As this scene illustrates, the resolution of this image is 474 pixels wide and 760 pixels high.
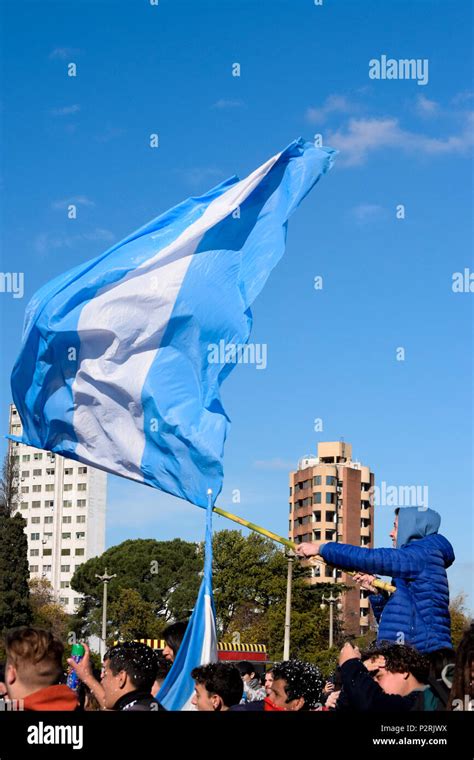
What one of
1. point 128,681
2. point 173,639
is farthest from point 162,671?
point 128,681

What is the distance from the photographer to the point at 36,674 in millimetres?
5637

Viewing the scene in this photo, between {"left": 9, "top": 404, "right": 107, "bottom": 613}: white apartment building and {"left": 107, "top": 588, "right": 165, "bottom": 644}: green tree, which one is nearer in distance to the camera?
{"left": 107, "top": 588, "right": 165, "bottom": 644}: green tree

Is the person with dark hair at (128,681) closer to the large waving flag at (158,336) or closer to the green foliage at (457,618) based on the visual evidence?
the large waving flag at (158,336)

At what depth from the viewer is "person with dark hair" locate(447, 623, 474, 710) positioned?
531 cm

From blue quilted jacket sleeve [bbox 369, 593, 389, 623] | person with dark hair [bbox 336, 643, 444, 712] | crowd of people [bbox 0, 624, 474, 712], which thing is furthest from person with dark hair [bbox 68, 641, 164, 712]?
blue quilted jacket sleeve [bbox 369, 593, 389, 623]

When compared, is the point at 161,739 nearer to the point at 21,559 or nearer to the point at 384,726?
the point at 384,726

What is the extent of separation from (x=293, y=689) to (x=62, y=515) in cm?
12812

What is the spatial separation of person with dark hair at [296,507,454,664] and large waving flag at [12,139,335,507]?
2834mm

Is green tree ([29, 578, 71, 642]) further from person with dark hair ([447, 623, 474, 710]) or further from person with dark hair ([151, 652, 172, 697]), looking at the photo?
person with dark hair ([447, 623, 474, 710])

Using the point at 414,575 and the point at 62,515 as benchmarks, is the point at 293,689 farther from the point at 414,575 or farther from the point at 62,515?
the point at 62,515

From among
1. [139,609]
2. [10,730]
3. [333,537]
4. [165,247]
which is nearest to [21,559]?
[139,609]

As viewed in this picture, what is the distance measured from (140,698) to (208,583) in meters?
3.21

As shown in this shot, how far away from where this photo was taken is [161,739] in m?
5.28

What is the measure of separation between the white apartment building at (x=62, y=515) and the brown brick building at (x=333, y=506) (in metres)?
22.9
